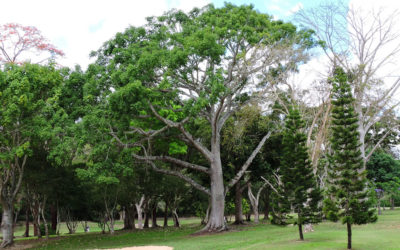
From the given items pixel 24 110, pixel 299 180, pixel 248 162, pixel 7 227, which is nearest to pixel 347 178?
pixel 299 180

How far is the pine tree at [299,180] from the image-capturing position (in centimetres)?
1647

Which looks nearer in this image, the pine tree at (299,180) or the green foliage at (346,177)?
the green foliage at (346,177)

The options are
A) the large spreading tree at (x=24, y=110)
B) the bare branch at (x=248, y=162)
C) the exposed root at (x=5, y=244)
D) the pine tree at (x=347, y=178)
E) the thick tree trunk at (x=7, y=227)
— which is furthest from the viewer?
the bare branch at (x=248, y=162)

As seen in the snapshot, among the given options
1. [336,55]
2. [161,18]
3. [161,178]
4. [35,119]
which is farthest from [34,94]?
[336,55]

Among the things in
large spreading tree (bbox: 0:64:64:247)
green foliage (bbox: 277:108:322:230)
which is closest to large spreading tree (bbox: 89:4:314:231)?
large spreading tree (bbox: 0:64:64:247)

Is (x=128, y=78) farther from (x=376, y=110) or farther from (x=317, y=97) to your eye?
(x=376, y=110)

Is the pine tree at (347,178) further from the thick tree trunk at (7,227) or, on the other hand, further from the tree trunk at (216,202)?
the thick tree trunk at (7,227)

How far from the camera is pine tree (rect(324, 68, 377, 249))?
44.9 ft

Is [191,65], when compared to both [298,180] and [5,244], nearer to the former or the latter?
[298,180]

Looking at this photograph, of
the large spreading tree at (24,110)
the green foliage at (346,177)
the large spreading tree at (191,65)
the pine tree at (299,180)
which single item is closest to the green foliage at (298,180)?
the pine tree at (299,180)

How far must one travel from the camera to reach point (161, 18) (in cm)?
2302

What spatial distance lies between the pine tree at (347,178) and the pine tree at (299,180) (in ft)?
6.01

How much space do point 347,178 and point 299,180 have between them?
9.77 feet

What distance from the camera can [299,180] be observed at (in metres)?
16.7
